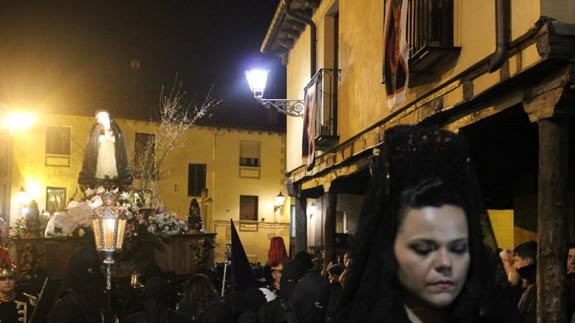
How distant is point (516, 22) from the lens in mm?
8258

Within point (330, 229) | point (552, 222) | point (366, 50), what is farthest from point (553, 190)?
point (330, 229)

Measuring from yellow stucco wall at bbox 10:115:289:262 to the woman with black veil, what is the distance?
40.3m

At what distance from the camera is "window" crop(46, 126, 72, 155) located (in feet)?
140

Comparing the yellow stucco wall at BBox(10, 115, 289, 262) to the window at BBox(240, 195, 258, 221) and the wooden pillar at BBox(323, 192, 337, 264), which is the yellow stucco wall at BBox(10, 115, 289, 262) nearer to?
the window at BBox(240, 195, 258, 221)

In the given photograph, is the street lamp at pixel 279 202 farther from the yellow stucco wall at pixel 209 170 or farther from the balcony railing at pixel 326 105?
the balcony railing at pixel 326 105

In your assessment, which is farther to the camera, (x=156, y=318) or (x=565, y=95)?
(x=565, y=95)

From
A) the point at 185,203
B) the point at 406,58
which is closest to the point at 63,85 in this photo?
the point at 185,203

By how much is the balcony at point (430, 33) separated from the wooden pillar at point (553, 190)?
2232 mm

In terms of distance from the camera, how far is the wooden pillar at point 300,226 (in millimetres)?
22562

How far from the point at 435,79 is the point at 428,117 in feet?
2.06

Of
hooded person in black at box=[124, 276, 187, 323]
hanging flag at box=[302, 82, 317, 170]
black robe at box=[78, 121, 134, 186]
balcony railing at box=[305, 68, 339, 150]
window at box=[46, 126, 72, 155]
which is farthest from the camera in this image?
window at box=[46, 126, 72, 155]

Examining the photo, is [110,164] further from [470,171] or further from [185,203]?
[185,203]

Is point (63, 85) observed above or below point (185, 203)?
above

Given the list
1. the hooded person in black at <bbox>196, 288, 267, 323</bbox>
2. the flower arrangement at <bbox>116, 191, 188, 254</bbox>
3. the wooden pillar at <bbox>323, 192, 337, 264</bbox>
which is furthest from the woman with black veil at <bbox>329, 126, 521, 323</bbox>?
the wooden pillar at <bbox>323, 192, 337, 264</bbox>
